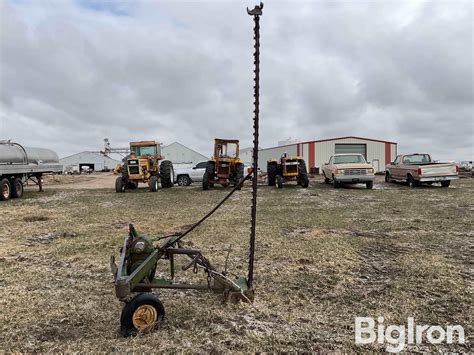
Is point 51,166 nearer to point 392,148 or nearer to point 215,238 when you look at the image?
point 215,238

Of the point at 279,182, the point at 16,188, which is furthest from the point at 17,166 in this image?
the point at 279,182

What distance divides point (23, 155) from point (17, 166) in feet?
3.29

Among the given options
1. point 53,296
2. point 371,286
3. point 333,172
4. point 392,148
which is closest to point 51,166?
point 333,172

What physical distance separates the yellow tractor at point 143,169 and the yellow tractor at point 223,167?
7.53 ft

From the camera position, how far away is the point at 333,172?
1739 centimetres

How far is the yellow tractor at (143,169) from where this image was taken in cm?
1673

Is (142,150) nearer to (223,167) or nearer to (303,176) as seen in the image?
(223,167)

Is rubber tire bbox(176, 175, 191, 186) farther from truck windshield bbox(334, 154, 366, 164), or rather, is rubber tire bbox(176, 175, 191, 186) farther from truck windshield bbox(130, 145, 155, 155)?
truck windshield bbox(334, 154, 366, 164)

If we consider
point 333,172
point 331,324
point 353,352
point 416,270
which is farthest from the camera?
point 333,172

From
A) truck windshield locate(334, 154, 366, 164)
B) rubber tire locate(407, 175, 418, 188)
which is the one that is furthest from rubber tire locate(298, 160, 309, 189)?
rubber tire locate(407, 175, 418, 188)

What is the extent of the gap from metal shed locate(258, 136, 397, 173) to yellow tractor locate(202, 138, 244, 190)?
2151cm

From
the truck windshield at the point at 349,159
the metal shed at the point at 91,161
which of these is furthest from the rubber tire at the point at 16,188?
the metal shed at the point at 91,161

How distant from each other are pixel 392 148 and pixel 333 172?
25.4 meters

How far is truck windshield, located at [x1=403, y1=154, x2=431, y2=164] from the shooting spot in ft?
59.0
